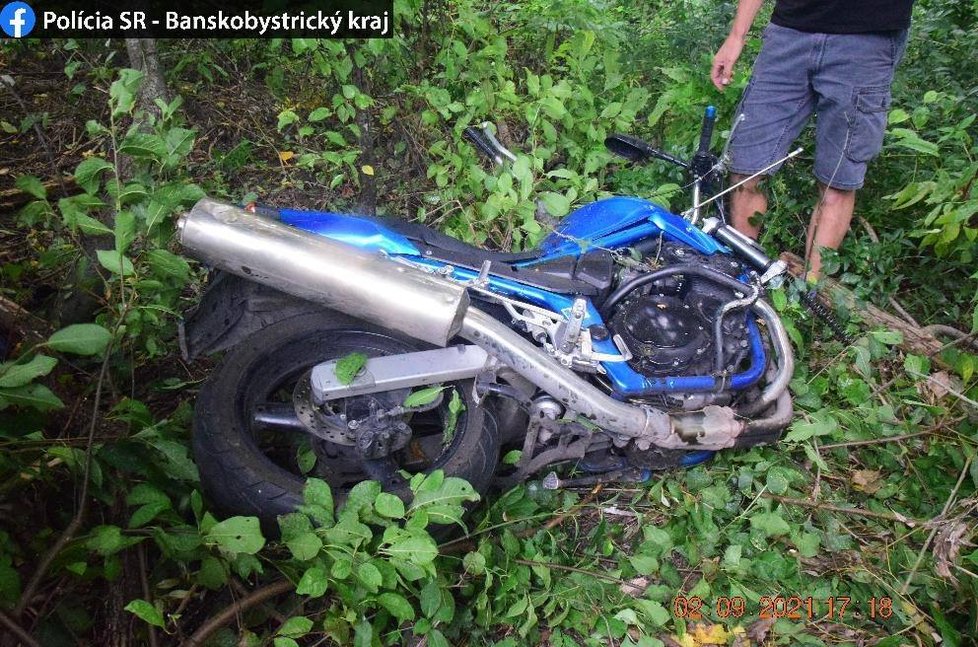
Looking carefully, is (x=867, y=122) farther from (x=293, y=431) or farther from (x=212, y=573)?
(x=212, y=573)

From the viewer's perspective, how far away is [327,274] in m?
1.89

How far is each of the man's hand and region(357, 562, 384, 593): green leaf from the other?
9.42 ft

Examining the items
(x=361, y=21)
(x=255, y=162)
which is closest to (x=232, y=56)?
(x=255, y=162)

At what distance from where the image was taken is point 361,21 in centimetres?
316

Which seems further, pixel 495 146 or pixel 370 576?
pixel 495 146

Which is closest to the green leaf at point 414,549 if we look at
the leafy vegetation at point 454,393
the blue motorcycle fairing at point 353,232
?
the leafy vegetation at point 454,393

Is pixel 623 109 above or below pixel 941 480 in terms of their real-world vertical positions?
above

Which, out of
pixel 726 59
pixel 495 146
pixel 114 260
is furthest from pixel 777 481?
pixel 114 260

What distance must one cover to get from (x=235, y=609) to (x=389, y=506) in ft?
1.55

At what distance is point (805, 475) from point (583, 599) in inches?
44.2

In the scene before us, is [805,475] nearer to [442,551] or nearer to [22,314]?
[442,551]

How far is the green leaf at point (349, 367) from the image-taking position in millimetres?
1996

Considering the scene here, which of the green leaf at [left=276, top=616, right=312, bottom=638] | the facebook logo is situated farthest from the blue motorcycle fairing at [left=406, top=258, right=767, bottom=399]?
the facebook logo
